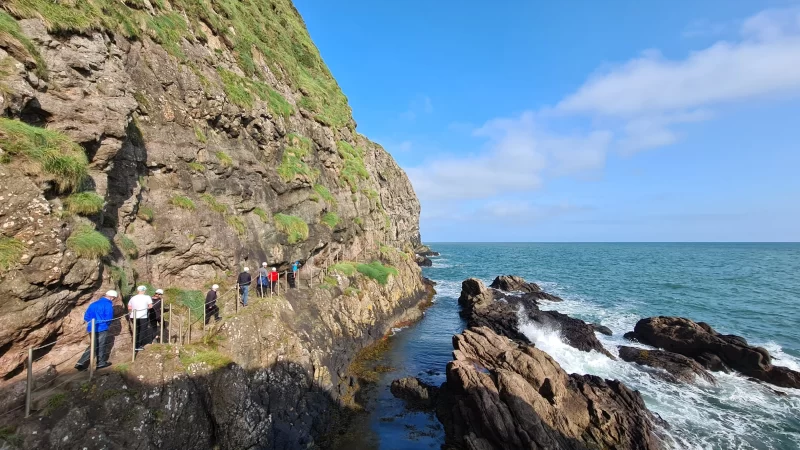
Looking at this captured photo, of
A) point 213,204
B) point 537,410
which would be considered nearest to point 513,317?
point 537,410

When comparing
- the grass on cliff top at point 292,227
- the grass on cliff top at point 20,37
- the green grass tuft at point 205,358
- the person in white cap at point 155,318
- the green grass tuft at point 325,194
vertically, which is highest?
the grass on cliff top at point 20,37

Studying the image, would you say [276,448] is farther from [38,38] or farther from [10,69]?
[38,38]

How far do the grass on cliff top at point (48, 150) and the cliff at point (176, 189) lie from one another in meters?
0.04

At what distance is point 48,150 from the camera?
10.1m

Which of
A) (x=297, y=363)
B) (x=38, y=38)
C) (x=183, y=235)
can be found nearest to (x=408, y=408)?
(x=297, y=363)

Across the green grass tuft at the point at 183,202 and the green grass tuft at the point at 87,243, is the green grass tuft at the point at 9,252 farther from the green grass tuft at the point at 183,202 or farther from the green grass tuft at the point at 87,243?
the green grass tuft at the point at 183,202

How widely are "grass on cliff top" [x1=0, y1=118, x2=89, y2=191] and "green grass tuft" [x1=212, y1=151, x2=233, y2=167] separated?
26.6 feet

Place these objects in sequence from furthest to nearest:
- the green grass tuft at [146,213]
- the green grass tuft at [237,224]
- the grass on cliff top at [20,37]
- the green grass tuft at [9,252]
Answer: the green grass tuft at [237,224] < the green grass tuft at [146,213] < the grass on cliff top at [20,37] < the green grass tuft at [9,252]

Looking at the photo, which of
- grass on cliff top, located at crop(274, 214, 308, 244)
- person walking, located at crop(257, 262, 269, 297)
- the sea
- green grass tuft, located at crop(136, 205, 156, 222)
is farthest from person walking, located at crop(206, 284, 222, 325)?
the sea

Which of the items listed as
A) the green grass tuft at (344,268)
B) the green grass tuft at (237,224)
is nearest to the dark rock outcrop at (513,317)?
the green grass tuft at (344,268)

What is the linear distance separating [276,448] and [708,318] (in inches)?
1689

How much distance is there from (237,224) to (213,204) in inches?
61.8

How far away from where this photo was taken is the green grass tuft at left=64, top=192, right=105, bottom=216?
422 inches

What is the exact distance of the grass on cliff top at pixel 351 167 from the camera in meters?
33.7
